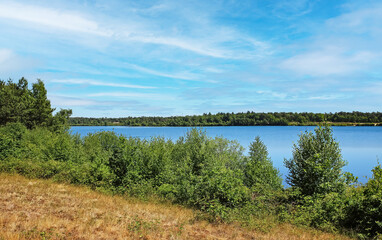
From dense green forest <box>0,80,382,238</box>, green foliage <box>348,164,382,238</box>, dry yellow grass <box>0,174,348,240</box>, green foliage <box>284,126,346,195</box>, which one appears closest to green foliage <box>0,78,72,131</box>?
dense green forest <box>0,80,382,238</box>

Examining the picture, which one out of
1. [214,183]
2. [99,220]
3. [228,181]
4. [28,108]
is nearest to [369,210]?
[228,181]

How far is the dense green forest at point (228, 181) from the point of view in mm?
11672

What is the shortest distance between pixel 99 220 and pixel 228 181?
221 inches

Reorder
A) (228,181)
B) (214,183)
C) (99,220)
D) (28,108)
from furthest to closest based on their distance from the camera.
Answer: (28,108) < (228,181) < (214,183) < (99,220)

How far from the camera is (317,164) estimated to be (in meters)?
17.8

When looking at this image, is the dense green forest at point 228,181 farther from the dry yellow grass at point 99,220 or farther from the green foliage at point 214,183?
the dry yellow grass at point 99,220

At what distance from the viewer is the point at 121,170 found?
1680 cm

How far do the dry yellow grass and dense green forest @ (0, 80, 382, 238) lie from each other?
3.08 ft

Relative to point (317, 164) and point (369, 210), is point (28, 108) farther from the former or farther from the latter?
point (369, 210)

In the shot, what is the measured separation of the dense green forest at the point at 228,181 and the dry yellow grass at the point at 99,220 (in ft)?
3.08

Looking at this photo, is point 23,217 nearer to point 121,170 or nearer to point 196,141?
point 121,170

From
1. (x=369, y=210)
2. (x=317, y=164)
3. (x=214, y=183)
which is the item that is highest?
(x=214, y=183)

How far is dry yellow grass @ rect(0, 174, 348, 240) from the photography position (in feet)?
28.5

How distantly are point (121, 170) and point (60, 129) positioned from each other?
Answer: 4376 centimetres
